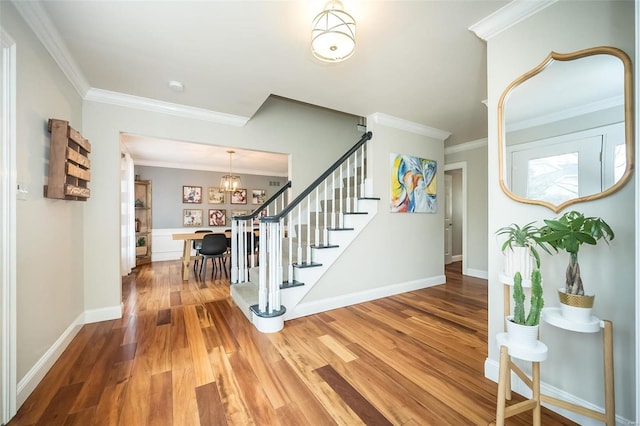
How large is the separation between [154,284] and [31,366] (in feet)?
8.35

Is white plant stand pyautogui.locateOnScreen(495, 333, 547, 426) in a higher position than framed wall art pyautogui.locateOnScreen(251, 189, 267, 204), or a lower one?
lower

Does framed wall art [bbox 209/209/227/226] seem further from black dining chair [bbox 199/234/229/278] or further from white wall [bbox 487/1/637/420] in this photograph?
white wall [bbox 487/1/637/420]

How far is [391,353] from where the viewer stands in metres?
1.94

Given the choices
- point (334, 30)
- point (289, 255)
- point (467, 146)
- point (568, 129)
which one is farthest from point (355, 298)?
point (467, 146)

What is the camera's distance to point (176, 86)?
235 centimetres

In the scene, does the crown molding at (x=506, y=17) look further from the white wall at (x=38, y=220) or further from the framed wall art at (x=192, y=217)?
the framed wall art at (x=192, y=217)

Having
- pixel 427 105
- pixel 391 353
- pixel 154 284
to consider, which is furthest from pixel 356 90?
pixel 154 284

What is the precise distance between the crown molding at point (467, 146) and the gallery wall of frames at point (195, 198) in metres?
5.10

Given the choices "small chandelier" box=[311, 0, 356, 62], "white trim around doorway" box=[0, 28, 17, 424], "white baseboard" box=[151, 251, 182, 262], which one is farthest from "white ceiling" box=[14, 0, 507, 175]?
"white baseboard" box=[151, 251, 182, 262]

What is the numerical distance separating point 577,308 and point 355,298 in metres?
2.14

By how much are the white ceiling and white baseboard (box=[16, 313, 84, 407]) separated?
2.19 m

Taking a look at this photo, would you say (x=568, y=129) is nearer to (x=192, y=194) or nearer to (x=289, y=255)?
(x=289, y=255)

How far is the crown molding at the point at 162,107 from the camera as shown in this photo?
248 centimetres

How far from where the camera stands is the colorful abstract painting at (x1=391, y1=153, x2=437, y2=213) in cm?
336
